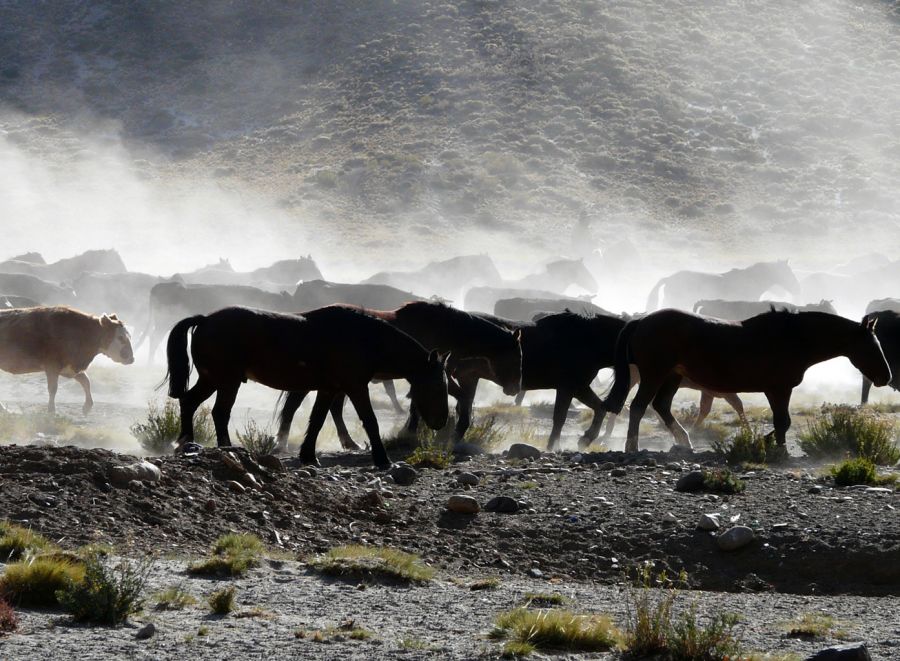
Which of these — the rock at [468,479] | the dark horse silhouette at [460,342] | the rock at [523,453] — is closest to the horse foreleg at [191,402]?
the dark horse silhouette at [460,342]

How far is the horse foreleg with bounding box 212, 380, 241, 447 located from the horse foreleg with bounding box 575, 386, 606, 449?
231 inches

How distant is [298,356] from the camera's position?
1366cm

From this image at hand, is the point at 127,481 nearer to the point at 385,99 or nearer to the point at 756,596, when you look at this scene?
the point at 756,596

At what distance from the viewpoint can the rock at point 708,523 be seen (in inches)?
410

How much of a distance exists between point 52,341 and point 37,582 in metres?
16.6

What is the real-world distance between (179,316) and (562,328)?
24585mm

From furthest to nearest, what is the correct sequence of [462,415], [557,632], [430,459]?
[462,415]
[430,459]
[557,632]

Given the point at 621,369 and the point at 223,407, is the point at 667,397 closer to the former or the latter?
the point at 621,369

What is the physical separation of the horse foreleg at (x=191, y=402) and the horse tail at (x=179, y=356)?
0.11 m

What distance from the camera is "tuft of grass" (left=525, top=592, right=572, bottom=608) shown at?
26.6ft

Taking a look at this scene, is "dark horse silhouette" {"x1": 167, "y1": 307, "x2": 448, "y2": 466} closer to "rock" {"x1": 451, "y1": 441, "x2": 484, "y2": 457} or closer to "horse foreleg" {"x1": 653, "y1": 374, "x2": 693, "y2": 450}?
"rock" {"x1": 451, "y1": 441, "x2": 484, "y2": 457}

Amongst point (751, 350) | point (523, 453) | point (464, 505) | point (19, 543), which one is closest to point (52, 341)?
point (523, 453)

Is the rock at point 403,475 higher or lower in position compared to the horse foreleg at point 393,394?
lower

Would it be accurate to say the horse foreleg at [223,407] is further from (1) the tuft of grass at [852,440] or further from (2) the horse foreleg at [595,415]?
(1) the tuft of grass at [852,440]
